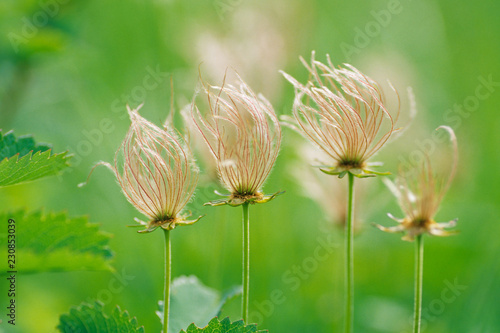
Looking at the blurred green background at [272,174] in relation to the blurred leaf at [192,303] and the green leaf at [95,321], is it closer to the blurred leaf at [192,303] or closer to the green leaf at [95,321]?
the blurred leaf at [192,303]

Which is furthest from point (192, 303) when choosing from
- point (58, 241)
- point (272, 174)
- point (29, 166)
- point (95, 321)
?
point (272, 174)

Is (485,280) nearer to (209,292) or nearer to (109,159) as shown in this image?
(209,292)

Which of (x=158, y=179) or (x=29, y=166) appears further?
(x=158, y=179)

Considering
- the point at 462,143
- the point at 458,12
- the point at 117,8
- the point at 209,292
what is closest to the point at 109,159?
the point at 117,8

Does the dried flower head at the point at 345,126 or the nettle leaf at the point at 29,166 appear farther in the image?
the dried flower head at the point at 345,126

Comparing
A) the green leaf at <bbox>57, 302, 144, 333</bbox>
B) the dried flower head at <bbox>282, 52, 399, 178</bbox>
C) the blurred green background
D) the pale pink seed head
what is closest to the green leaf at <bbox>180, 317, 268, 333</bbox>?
the green leaf at <bbox>57, 302, 144, 333</bbox>

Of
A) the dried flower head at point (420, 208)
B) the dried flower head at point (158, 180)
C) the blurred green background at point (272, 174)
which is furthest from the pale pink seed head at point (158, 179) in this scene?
the blurred green background at point (272, 174)

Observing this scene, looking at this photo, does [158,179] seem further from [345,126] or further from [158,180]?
[345,126]
